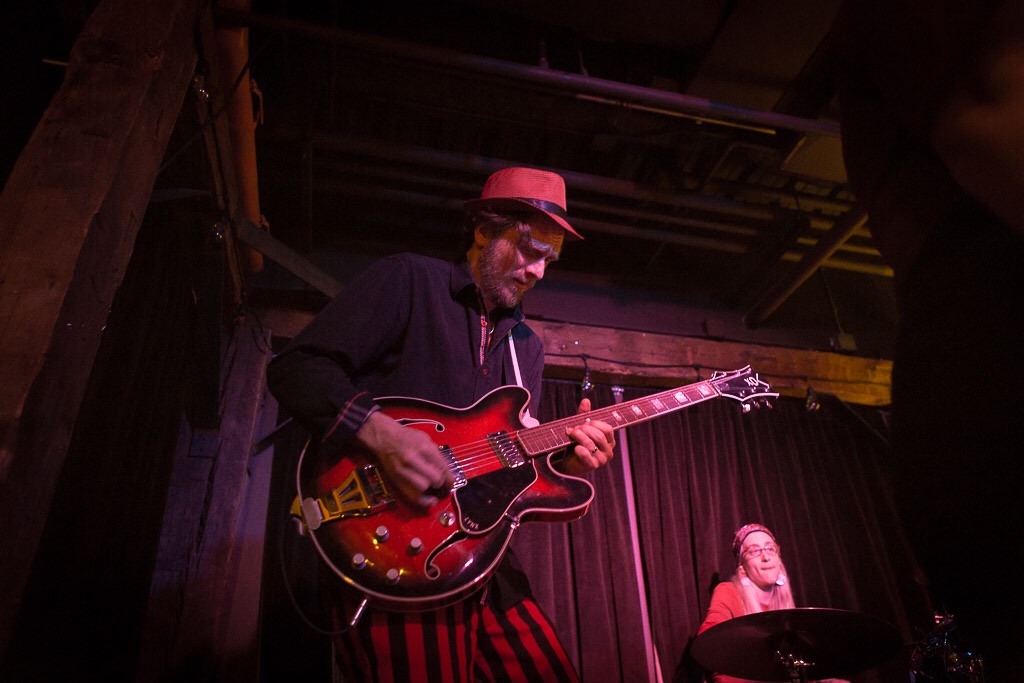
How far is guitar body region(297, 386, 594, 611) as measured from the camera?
1.77 m

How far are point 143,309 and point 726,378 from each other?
3418 millimetres

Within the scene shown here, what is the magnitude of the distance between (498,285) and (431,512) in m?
1.13

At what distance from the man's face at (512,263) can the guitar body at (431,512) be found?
2.08 feet

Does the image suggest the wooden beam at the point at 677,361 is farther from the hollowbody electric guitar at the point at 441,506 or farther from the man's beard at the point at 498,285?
the hollowbody electric guitar at the point at 441,506

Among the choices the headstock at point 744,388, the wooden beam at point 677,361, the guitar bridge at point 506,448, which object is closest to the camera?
the guitar bridge at point 506,448

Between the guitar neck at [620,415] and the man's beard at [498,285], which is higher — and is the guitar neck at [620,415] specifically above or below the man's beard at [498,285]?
below

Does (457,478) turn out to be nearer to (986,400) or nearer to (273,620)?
(986,400)

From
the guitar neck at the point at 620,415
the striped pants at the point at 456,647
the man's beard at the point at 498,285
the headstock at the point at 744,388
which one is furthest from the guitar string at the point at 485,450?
the headstock at the point at 744,388

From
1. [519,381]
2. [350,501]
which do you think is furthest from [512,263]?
[350,501]

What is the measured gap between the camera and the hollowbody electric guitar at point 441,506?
1.77 meters

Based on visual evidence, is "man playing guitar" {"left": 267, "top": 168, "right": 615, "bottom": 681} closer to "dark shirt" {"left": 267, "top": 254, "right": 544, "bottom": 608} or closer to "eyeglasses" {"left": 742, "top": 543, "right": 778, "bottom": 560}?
"dark shirt" {"left": 267, "top": 254, "right": 544, "bottom": 608}

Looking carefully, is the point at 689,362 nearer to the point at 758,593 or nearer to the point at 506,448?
the point at 758,593

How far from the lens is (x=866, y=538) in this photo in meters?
5.62

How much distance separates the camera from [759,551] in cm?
485
